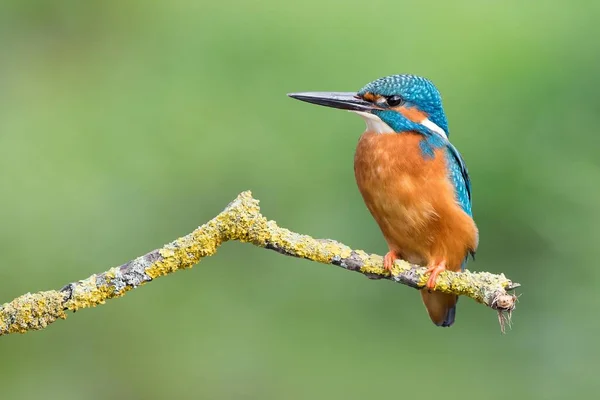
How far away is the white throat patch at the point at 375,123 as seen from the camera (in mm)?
2385

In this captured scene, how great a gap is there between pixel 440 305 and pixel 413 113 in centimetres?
56

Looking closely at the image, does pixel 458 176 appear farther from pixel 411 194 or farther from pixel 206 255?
pixel 206 255

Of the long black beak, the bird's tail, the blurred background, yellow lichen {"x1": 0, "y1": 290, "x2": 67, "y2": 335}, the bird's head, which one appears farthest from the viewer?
the blurred background

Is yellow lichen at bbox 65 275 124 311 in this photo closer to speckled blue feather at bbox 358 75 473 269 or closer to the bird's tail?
speckled blue feather at bbox 358 75 473 269

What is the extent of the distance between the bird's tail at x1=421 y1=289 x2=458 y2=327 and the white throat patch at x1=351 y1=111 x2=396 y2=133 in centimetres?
47

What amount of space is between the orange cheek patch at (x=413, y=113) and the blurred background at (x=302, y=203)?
114 cm

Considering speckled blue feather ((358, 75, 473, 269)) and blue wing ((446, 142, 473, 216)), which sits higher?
speckled blue feather ((358, 75, 473, 269))

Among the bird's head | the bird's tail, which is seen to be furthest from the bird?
the bird's tail

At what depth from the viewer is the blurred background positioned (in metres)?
3.62

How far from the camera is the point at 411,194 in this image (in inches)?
93.8

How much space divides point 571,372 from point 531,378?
16 centimetres
